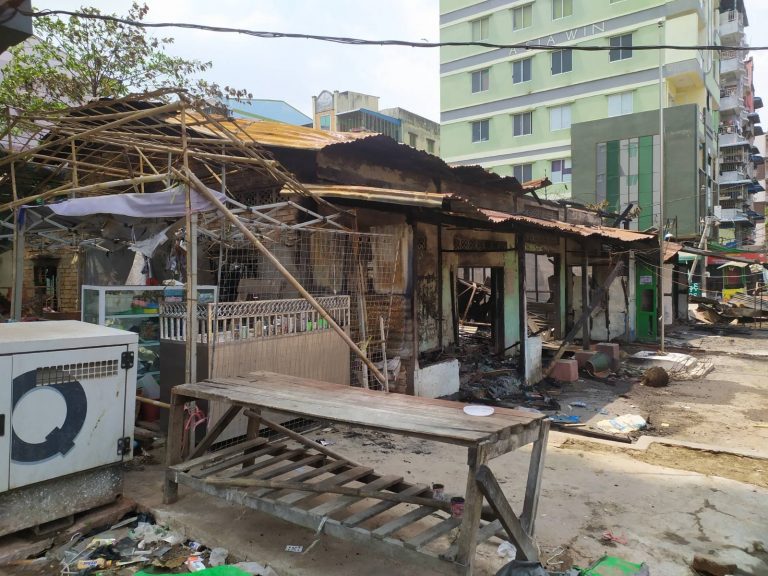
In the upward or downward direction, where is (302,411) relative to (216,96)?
downward

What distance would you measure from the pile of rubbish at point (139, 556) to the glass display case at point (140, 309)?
252cm

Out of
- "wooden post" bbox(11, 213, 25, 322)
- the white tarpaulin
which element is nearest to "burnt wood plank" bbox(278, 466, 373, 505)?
the white tarpaulin

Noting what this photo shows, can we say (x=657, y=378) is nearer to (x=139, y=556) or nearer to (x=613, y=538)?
(x=613, y=538)

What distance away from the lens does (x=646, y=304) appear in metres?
16.7

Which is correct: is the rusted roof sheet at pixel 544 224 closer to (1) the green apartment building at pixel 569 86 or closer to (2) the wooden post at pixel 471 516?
(2) the wooden post at pixel 471 516

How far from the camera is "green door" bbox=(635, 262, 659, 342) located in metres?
16.5

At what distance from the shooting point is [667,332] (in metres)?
18.0

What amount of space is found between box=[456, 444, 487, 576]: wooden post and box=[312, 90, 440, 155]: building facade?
32.3 m

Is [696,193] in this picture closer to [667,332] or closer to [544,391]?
[667,332]

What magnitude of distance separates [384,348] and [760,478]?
14.5 feet

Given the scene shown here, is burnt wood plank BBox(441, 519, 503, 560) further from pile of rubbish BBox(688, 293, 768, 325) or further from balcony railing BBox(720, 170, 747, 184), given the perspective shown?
balcony railing BBox(720, 170, 747, 184)

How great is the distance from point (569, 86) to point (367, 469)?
32017mm

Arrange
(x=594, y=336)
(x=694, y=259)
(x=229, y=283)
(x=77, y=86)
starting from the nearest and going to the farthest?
1. (x=229, y=283)
2. (x=77, y=86)
3. (x=594, y=336)
4. (x=694, y=259)

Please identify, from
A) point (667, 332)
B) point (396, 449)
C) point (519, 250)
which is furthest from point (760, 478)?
point (667, 332)
